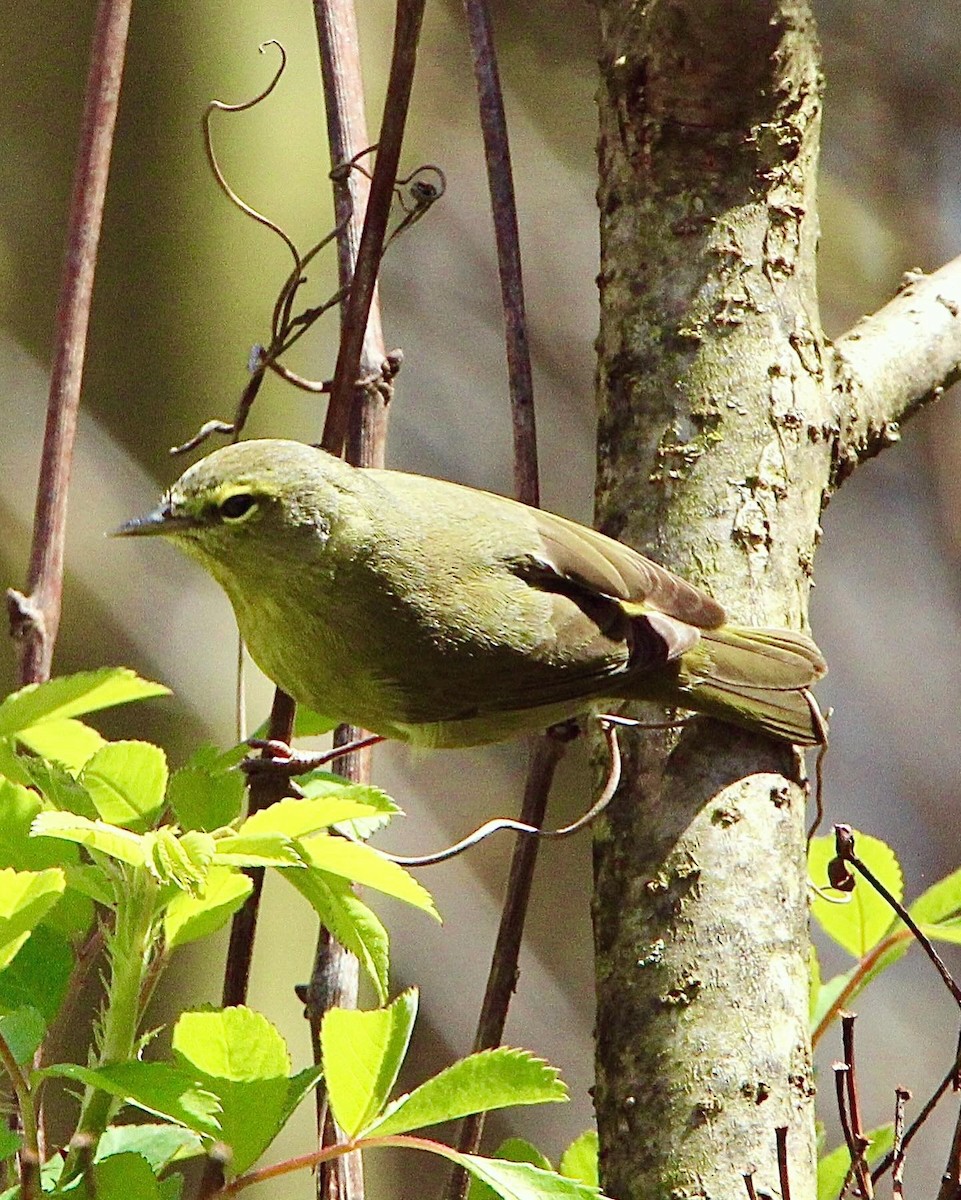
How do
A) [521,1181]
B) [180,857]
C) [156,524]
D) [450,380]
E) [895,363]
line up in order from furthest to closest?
[450,380] → [895,363] → [156,524] → [521,1181] → [180,857]

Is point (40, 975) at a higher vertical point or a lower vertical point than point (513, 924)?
lower

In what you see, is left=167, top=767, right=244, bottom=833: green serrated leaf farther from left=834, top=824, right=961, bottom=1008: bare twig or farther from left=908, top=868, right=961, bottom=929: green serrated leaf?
left=908, top=868, right=961, bottom=929: green serrated leaf

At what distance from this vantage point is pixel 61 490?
125 centimetres

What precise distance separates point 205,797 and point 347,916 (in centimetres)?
12

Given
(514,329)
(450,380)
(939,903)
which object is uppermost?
(450,380)

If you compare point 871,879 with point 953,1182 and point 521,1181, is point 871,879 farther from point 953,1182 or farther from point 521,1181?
point 521,1181

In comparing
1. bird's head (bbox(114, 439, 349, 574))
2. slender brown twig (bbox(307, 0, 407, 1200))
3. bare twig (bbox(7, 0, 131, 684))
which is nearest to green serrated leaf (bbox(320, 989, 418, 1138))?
slender brown twig (bbox(307, 0, 407, 1200))

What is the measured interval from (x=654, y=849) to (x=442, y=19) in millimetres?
3520

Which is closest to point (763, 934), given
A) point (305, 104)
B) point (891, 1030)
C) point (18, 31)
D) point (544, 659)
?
point (544, 659)

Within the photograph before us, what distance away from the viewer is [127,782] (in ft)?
2.96

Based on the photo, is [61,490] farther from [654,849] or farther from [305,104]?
[305,104]

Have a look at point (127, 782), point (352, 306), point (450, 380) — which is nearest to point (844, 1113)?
point (127, 782)

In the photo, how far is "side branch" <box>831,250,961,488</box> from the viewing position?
1.53 metres

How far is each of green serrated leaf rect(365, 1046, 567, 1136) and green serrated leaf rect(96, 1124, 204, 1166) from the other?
0.45ft
